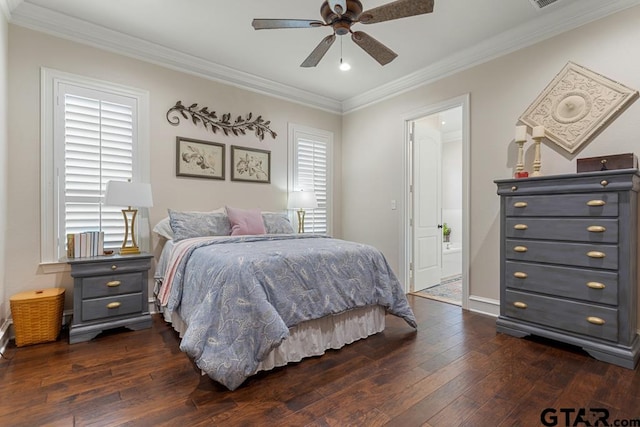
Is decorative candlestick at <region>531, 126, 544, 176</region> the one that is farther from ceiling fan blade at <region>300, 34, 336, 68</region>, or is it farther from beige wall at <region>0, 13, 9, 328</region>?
beige wall at <region>0, 13, 9, 328</region>

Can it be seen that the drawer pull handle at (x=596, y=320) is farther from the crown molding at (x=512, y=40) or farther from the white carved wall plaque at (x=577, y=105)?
the crown molding at (x=512, y=40)

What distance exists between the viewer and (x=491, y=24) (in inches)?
116

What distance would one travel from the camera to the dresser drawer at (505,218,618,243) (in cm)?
221

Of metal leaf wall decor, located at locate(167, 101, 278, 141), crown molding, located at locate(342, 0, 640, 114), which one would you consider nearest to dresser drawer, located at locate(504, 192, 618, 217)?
crown molding, located at locate(342, 0, 640, 114)

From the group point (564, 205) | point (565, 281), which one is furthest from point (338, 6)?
point (565, 281)

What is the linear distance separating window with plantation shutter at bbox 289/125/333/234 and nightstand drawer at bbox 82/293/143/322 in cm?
238

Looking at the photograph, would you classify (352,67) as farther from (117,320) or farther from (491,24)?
(117,320)

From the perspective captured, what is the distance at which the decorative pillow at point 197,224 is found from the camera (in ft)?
10.4

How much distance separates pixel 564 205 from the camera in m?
2.41

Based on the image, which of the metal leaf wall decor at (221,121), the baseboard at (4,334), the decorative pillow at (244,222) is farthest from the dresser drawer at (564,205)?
the baseboard at (4,334)

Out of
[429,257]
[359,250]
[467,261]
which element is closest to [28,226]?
[359,250]

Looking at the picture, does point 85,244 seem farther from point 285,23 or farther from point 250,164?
point 285,23

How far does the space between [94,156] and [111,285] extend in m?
1.28

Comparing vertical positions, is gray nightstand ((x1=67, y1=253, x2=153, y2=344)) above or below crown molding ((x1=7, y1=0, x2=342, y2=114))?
below
